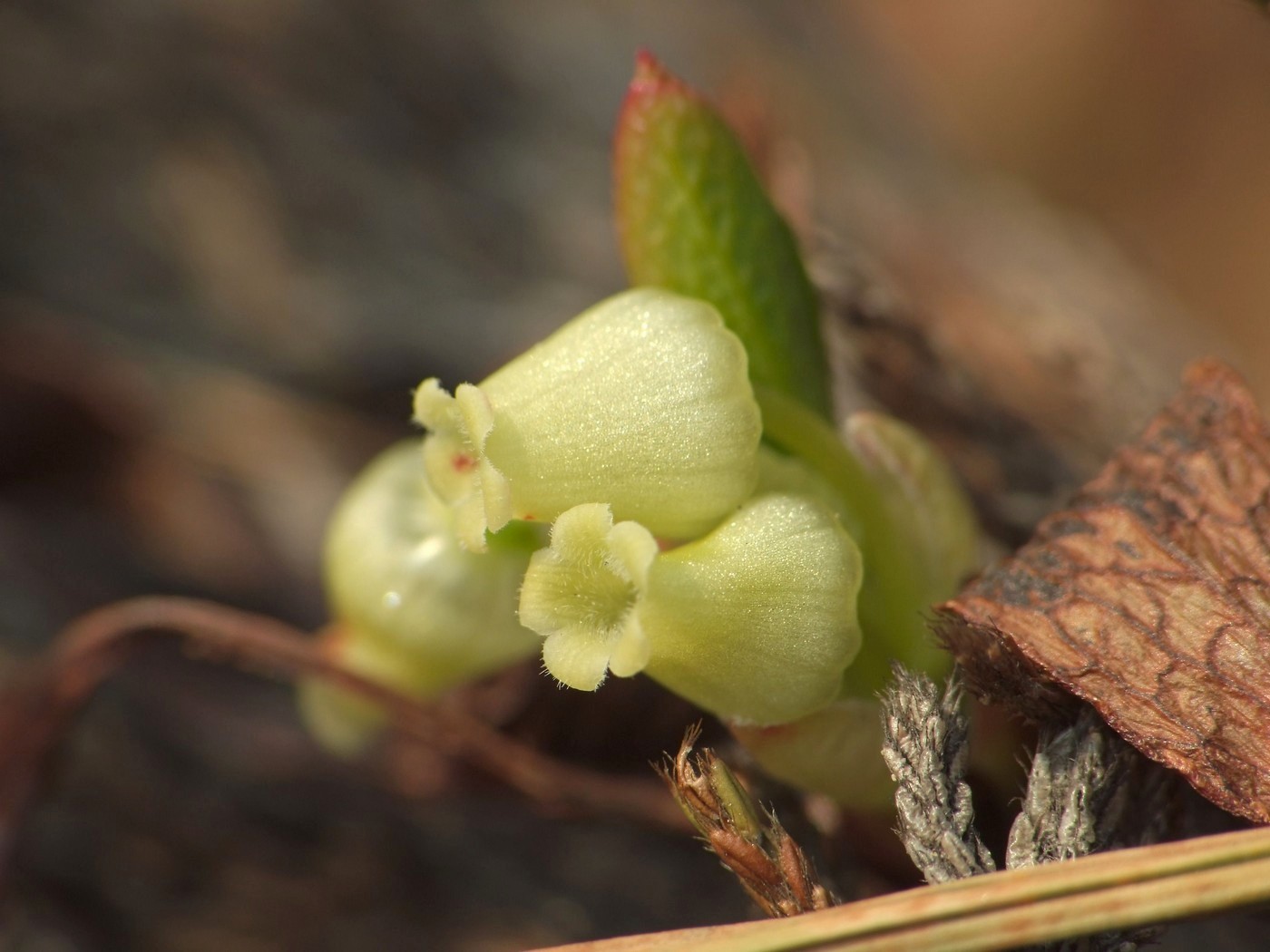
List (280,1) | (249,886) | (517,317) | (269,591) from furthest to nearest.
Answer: (280,1) → (517,317) → (269,591) → (249,886)

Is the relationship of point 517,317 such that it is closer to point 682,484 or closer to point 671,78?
point 671,78

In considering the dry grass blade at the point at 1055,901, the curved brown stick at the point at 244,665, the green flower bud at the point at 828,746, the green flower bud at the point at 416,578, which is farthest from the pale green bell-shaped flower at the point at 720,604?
the curved brown stick at the point at 244,665

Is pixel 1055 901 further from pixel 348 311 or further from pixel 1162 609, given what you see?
pixel 348 311

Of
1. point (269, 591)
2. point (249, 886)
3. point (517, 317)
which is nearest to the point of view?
point (249, 886)

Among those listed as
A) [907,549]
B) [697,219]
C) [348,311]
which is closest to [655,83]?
[697,219]

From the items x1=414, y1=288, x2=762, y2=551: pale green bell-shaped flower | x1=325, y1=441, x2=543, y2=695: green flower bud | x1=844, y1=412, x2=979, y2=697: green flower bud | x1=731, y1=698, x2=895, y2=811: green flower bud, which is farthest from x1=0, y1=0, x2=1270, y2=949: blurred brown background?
x1=414, y1=288, x2=762, y2=551: pale green bell-shaped flower

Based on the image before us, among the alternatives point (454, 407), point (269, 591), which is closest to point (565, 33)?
point (269, 591)
